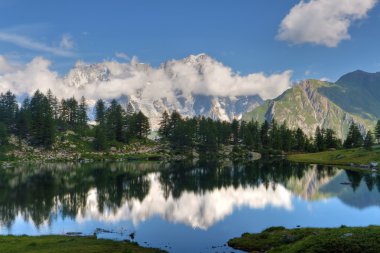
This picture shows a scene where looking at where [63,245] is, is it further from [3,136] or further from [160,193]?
[3,136]

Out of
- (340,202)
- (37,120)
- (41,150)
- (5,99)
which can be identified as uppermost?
(5,99)

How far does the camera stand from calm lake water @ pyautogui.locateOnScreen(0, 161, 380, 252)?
51.0m

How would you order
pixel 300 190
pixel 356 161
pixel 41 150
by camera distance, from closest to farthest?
pixel 300 190 → pixel 356 161 → pixel 41 150

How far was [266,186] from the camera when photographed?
321 ft

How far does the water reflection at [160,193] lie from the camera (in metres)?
61.2

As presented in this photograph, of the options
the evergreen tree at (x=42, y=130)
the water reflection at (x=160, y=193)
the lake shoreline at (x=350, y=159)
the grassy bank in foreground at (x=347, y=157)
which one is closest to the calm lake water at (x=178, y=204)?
the water reflection at (x=160, y=193)

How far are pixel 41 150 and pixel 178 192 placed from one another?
359 ft

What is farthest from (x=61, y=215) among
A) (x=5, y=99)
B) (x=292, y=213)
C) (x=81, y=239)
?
(x=5, y=99)

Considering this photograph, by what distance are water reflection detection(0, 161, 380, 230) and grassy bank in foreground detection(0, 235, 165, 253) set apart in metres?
12.7

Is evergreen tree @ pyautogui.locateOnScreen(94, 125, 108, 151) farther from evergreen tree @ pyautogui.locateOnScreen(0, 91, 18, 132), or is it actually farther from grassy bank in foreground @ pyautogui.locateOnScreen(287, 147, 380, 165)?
grassy bank in foreground @ pyautogui.locateOnScreen(287, 147, 380, 165)

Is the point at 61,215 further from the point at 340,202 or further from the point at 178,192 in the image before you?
the point at 340,202

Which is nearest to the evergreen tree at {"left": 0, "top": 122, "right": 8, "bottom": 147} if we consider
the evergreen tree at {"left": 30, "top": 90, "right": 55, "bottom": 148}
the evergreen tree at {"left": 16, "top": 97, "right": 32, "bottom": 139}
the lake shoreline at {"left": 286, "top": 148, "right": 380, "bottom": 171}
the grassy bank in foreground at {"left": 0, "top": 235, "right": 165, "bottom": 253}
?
the evergreen tree at {"left": 16, "top": 97, "right": 32, "bottom": 139}

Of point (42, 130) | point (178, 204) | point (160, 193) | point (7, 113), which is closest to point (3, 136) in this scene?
point (42, 130)

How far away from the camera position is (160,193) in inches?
3319
